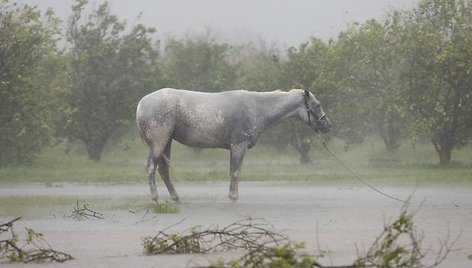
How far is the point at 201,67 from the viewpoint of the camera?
4719 cm

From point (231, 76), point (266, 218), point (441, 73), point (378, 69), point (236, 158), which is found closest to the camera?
point (266, 218)

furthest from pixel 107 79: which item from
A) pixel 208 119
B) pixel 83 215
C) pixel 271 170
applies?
pixel 83 215

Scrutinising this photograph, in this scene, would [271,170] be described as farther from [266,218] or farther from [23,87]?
[266,218]

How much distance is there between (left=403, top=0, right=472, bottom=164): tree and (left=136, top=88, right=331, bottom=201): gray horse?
14.2 metres

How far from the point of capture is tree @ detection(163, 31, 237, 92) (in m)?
46.0

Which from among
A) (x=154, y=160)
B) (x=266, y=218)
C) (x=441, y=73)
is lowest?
(x=266, y=218)

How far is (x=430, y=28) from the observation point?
34.2m

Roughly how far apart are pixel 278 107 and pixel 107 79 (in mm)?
22315

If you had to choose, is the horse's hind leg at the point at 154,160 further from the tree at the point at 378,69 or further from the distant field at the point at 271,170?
the tree at the point at 378,69

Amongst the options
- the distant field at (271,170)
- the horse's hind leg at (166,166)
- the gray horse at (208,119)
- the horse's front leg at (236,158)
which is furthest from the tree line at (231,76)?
the horse's front leg at (236,158)

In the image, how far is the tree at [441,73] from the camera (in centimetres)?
3266

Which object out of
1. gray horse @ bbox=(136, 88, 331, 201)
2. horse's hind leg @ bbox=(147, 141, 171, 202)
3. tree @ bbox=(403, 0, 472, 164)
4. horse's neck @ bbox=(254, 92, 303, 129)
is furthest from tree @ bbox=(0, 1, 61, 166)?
tree @ bbox=(403, 0, 472, 164)

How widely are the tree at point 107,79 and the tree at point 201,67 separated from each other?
3177mm

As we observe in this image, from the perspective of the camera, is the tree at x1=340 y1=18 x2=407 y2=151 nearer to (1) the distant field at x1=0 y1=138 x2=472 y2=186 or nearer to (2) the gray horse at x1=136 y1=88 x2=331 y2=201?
(1) the distant field at x1=0 y1=138 x2=472 y2=186
